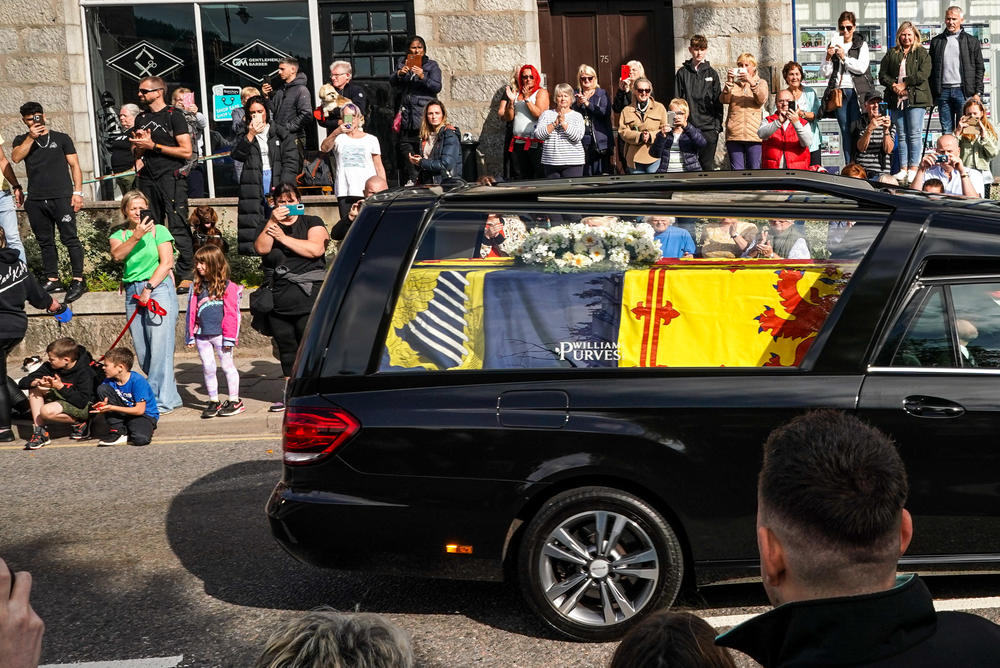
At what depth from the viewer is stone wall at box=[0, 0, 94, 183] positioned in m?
Answer: 16.0

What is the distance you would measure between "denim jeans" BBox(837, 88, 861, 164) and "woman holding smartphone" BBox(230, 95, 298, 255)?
260 inches

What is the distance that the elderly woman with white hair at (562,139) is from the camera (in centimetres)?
1358

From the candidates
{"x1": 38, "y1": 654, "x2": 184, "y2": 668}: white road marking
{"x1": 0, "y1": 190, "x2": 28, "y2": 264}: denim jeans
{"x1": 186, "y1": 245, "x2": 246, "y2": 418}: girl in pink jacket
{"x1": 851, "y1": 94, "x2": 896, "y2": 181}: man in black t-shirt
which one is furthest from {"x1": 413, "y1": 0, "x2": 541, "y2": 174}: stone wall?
{"x1": 38, "y1": 654, "x2": 184, "y2": 668}: white road marking

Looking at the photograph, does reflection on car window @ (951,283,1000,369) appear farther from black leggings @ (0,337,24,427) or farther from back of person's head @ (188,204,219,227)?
back of person's head @ (188,204,219,227)

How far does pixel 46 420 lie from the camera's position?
9906 millimetres

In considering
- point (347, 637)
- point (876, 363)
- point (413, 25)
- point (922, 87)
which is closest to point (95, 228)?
point (413, 25)

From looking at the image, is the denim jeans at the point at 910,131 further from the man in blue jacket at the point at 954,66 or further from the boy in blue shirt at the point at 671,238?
the boy in blue shirt at the point at 671,238

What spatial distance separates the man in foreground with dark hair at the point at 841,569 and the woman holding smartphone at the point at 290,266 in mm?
8075

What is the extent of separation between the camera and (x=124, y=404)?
9.78m

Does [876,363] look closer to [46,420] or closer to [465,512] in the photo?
[465,512]

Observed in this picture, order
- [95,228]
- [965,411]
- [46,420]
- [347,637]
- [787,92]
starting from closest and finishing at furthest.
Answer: [347,637] → [965,411] → [46,420] → [787,92] → [95,228]

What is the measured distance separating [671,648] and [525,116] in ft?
39.7

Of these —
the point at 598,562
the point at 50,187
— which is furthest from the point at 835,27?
the point at 598,562

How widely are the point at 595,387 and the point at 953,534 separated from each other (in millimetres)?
1667
